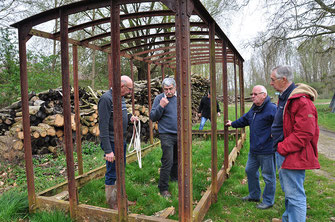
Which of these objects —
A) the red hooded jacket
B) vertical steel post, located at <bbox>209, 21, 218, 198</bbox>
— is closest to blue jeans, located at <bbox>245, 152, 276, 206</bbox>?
vertical steel post, located at <bbox>209, 21, 218, 198</bbox>

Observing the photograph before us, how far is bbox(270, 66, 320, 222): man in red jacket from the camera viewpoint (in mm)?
2459

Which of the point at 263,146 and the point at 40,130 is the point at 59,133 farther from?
the point at 263,146

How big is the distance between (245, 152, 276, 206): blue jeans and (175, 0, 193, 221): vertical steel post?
1.57 m

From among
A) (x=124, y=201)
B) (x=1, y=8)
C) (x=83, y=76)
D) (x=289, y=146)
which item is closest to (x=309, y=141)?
(x=289, y=146)

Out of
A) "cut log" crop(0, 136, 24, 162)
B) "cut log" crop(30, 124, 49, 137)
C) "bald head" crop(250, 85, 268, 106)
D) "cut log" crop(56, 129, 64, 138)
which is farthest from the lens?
"cut log" crop(56, 129, 64, 138)

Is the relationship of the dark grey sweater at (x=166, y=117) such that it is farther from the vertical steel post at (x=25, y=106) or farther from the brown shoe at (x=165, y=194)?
the vertical steel post at (x=25, y=106)

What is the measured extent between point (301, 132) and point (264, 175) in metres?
1.34

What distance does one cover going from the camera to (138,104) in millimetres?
8305

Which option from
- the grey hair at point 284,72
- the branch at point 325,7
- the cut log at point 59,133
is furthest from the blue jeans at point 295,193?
the branch at point 325,7

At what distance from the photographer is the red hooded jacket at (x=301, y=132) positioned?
2.45 metres

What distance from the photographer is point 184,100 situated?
8.18 ft

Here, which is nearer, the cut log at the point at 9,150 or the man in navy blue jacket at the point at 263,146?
the man in navy blue jacket at the point at 263,146

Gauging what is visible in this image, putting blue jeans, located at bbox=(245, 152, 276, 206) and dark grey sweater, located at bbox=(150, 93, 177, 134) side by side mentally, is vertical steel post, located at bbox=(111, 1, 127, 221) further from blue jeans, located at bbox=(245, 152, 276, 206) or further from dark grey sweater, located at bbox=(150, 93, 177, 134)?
blue jeans, located at bbox=(245, 152, 276, 206)

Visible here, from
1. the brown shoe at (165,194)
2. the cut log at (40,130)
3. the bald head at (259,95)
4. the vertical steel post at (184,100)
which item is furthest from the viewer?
the cut log at (40,130)
